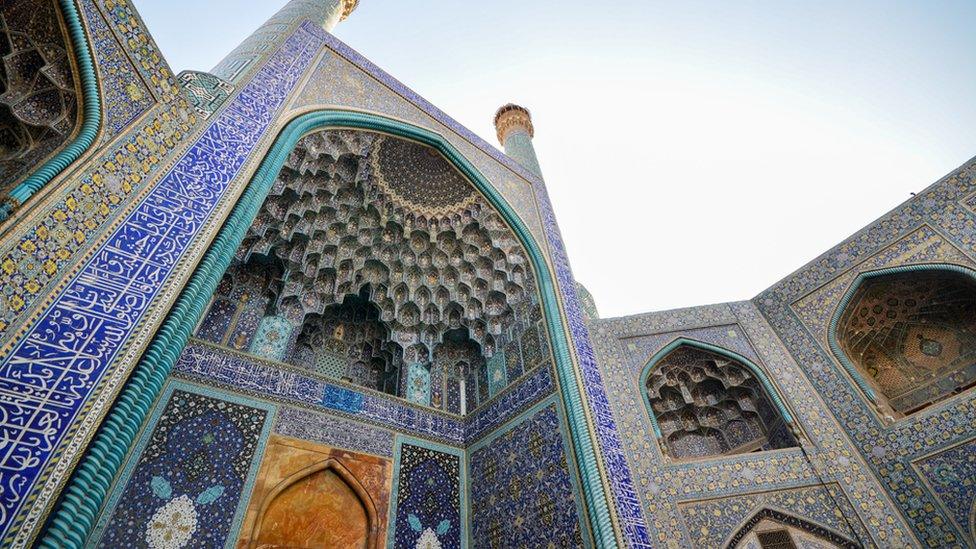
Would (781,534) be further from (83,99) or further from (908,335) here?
(83,99)

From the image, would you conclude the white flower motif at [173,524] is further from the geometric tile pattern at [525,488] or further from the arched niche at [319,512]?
the geometric tile pattern at [525,488]

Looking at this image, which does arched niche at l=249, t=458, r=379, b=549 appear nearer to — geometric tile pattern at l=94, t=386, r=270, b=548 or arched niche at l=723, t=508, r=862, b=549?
geometric tile pattern at l=94, t=386, r=270, b=548

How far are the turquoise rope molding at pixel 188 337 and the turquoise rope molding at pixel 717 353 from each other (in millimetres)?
2051

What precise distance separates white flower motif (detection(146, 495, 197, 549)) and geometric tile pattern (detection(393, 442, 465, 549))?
1.73 m

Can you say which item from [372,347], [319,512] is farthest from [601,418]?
[372,347]

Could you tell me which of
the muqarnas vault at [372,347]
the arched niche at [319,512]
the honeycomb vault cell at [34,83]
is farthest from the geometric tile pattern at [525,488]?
the honeycomb vault cell at [34,83]

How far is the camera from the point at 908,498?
488 centimetres

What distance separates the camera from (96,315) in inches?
84.1

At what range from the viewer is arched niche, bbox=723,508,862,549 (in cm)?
489

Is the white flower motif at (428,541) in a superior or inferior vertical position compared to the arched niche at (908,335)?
inferior

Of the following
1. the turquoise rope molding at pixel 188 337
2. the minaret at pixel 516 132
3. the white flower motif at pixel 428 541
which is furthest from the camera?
the minaret at pixel 516 132

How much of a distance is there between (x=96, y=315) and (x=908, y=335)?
861 centimetres

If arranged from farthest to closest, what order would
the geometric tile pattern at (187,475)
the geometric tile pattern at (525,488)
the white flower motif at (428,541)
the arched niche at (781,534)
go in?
the arched niche at (781,534) → the white flower motif at (428,541) → the geometric tile pattern at (525,488) → the geometric tile pattern at (187,475)

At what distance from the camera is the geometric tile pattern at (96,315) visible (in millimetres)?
1719
